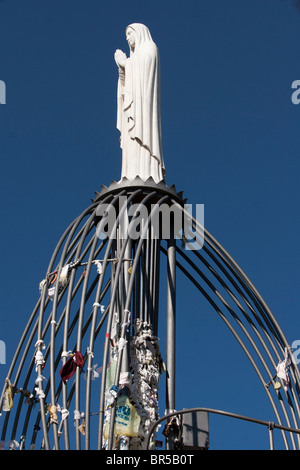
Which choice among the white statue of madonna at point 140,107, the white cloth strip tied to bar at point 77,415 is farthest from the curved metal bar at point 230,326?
the white cloth strip tied to bar at point 77,415

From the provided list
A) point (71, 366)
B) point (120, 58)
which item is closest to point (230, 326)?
point (71, 366)

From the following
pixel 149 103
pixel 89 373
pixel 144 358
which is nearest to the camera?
pixel 89 373

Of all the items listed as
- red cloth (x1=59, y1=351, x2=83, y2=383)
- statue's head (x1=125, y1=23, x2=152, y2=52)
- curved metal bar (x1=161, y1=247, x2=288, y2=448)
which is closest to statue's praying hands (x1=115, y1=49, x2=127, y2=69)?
statue's head (x1=125, y1=23, x2=152, y2=52)

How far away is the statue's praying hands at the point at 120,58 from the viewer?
915 inches

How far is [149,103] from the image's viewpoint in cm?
2258

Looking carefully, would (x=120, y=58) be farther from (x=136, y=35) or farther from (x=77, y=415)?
(x=77, y=415)

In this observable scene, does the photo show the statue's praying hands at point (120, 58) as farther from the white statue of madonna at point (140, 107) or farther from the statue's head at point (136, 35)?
the statue's head at point (136, 35)

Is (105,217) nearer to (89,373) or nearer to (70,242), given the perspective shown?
(70,242)

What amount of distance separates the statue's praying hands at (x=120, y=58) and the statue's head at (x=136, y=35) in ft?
0.90

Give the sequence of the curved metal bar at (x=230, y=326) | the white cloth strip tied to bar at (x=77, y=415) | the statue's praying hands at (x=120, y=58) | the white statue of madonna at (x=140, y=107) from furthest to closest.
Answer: the statue's praying hands at (x=120, y=58), the white statue of madonna at (x=140, y=107), the curved metal bar at (x=230, y=326), the white cloth strip tied to bar at (x=77, y=415)

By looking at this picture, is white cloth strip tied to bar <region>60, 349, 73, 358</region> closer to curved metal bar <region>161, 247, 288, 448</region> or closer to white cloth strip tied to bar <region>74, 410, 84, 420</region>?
white cloth strip tied to bar <region>74, 410, 84, 420</region>

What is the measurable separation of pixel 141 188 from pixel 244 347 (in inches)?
173
